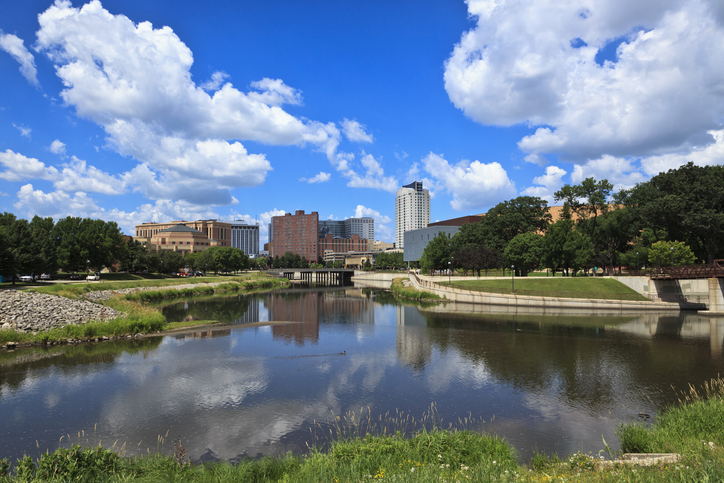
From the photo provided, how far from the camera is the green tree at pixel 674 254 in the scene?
59.0 meters

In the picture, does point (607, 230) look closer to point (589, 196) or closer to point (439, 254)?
point (589, 196)

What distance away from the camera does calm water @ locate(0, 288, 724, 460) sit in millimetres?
14852

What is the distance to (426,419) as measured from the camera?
1598cm

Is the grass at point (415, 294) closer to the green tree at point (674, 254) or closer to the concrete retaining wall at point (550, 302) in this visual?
the concrete retaining wall at point (550, 302)

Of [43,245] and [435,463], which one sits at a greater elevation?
[43,245]

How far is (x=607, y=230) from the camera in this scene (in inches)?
2960

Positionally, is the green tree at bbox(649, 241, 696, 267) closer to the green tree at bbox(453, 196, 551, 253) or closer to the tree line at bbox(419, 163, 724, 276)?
the tree line at bbox(419, 163, 724, 276)

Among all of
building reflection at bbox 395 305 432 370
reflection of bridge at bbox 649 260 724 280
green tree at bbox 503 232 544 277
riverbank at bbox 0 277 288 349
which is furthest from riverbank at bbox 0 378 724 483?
green tree at bbox 503 232 544 277

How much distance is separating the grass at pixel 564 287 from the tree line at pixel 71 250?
67196mm

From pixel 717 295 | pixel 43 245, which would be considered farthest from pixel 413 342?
pixel 43 245

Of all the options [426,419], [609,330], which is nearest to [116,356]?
[426,419]

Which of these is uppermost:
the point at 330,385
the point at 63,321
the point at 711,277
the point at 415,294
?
the point at 711,277

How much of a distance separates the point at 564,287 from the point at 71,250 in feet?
305

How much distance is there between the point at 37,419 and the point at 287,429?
1059cm
